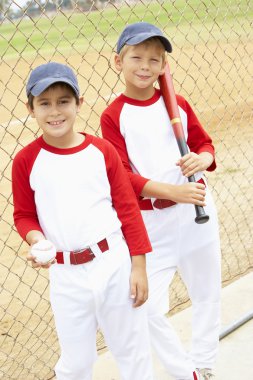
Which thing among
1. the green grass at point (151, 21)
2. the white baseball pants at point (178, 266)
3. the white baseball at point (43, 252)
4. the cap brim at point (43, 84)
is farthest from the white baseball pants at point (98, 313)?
the green grass at point (151, 21)

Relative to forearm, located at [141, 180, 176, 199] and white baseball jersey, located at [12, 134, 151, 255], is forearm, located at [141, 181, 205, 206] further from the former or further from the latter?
white baseball jersey, located at [12, 134, 151, 255]

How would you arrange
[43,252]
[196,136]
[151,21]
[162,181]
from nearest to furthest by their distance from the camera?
[43,252], [162,181], [196,136], [151,21]

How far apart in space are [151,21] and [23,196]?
18730mm

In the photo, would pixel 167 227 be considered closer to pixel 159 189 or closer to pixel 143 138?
pixel 159 189

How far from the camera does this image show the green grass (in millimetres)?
3748

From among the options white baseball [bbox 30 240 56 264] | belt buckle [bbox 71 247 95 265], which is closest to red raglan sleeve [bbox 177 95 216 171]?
belt buckle [bbox 71 247 95 265]

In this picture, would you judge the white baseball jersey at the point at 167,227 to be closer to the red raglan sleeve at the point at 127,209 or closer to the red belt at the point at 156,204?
the red belt at the point at 156,204

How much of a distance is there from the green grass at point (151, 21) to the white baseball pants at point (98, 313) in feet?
3.94

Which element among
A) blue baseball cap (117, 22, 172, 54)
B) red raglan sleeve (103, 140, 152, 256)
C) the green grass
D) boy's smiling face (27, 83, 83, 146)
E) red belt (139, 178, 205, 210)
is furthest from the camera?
the green grass

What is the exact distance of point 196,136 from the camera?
2398 mm

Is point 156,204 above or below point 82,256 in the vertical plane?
above

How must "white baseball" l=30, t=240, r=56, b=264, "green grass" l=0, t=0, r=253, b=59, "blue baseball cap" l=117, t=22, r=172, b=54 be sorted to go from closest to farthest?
"white baseball" l=30, t=240, r=56, b=264
"blue baseball cap" l=117, t=22, r=172, b=54
"green grass" l=0, t=0, r=253, b=59

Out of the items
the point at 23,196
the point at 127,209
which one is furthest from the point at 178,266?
the point at 23,196

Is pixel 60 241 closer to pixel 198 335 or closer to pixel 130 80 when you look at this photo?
pixel 130 80
